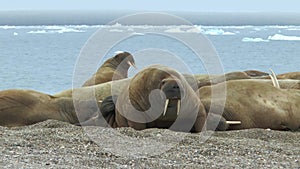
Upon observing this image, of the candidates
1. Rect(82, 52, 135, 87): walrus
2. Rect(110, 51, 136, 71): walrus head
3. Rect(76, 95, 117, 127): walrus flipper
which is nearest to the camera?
Rect(76, 95, 117, 127): walrus flipper

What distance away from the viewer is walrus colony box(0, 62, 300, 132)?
5.50 metres

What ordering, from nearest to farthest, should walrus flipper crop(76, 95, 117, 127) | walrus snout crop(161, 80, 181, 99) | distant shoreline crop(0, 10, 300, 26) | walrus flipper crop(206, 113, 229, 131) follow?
walrus snout crop(161, 80, 181, 99) → walrus flipper crop(206, 113, 229, 131) → walrus flipper crop(76, 95, 117, 127) → distant shoreline crop(0, 10, 300, 26)

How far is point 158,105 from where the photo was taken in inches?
215

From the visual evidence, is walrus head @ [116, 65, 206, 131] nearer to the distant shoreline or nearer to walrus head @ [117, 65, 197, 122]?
walrus head @ [117, 65, 197, 122]

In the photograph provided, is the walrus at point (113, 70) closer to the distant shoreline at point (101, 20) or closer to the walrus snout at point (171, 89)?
the walrus snout at point (171, 89)

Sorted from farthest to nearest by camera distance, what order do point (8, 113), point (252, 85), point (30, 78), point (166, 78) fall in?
point (30, 78)
point (252, 85)
point (8, 113)
point (166, 78)

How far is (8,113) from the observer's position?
240 inches

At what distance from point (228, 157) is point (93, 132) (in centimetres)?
124

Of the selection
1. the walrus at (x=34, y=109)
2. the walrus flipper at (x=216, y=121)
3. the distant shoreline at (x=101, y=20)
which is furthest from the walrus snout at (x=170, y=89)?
the distant shoreline at (x=101, y=20)

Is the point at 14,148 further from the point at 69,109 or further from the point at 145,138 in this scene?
the point at 69,109

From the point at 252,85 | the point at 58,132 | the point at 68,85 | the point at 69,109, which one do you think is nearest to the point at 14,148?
the point at 58,132

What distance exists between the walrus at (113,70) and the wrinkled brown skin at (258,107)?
7.38ft

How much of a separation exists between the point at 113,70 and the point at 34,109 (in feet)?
9.19

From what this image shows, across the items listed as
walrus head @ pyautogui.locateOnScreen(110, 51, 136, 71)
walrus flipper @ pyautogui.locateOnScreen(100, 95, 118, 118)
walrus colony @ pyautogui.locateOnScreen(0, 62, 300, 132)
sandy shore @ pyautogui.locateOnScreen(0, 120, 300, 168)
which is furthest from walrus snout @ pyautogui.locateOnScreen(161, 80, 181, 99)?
walrus head @ pyautogui.locateOnScreen(110, 51, 136, 71)
